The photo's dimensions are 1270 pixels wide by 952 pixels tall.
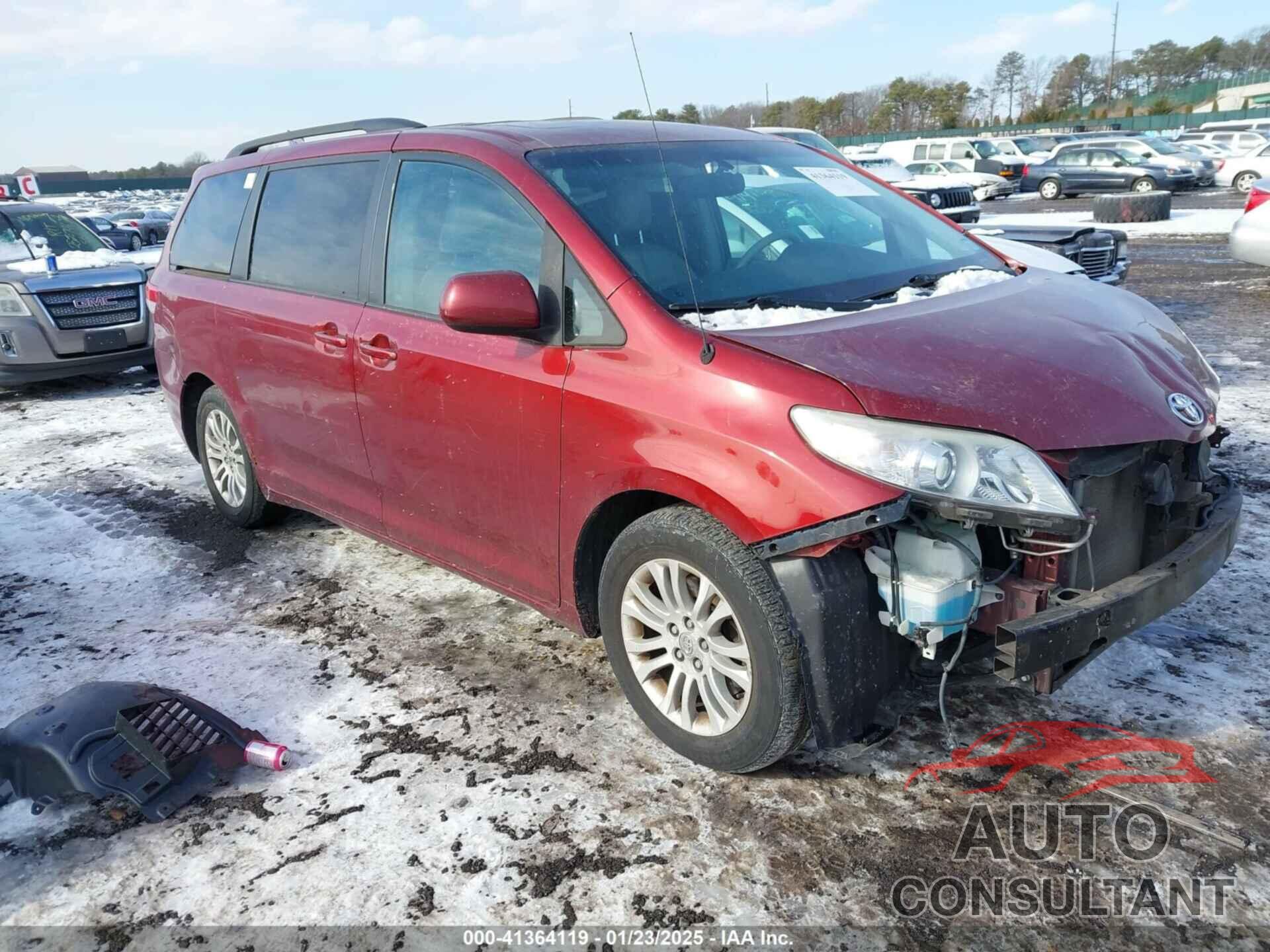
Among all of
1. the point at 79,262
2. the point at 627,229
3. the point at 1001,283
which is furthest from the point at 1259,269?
the point at 79,262

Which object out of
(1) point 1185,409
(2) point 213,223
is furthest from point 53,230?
(1) point 1185,409

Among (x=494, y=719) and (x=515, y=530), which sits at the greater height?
(x=515, y=530)

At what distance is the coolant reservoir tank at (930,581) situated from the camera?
2502 mm

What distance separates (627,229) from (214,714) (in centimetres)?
203

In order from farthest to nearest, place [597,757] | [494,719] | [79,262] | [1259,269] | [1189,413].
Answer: [1259,269], [79,262], [494,719], [597,757], [1189,413]

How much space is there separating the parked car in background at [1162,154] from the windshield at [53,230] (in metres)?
25.2

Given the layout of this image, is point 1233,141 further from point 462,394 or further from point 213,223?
point 462,394

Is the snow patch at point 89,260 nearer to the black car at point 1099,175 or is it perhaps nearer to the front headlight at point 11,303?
the front headlight at point 11,303

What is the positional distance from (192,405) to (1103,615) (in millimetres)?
4605

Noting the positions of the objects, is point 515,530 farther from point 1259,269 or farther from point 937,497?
point 1259,269

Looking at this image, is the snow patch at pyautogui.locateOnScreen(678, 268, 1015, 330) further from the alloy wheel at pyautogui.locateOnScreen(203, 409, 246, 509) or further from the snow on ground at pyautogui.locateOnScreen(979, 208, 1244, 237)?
the snow on ground at pyautogui.locateOnScreen(979, 208, 1244, 237)

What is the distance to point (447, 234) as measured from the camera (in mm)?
3564

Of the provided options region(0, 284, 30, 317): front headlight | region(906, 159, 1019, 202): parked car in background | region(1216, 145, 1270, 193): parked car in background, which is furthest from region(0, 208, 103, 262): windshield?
region(1216, 145, 1270, 193): parked car in background

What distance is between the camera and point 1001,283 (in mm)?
3496
